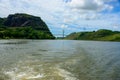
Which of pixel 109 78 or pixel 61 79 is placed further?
pixel 109 78

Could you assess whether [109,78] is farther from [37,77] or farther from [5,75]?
[5,75]

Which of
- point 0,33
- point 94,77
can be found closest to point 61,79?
point 94,77

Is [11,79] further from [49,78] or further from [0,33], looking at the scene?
[0,33]

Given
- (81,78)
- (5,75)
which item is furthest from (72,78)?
(5,75)

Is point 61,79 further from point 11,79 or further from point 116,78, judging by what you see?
point 116,78

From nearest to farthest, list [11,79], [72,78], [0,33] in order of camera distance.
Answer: [11,79]
[72,78]
[0,33]

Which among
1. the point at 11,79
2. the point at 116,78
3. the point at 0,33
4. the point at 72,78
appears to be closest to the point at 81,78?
the point at 72,78

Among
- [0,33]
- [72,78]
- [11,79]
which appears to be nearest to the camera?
[11,79]

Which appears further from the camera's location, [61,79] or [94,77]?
[94,77]
